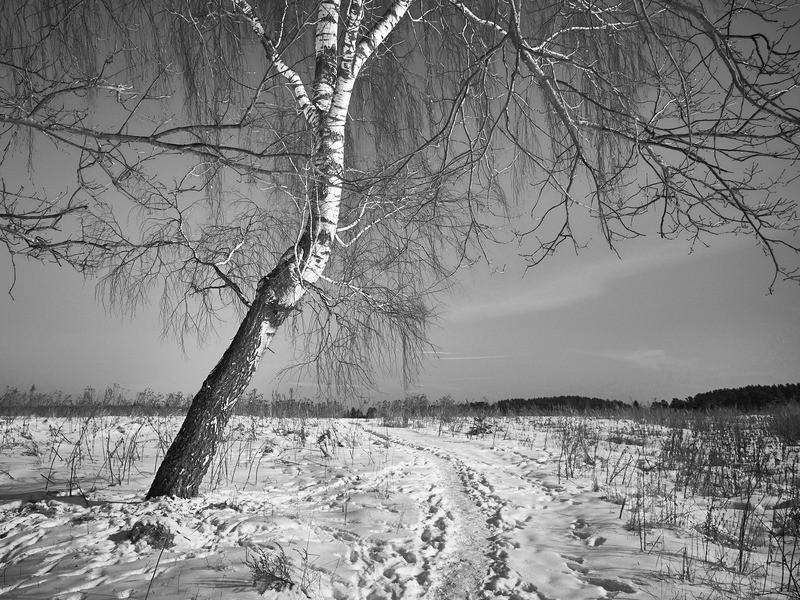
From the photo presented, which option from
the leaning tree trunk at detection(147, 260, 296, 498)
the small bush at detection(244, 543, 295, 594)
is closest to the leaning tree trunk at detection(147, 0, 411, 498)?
the leaning tree trunk at detection(147, 260, 296, 498)

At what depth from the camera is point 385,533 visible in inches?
122

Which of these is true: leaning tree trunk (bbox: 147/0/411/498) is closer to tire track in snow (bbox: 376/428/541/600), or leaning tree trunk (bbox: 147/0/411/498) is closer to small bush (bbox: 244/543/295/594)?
small bush (bbox: 244/543/295/594)

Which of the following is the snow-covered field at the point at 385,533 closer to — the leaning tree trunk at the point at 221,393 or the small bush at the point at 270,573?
the small bush at the point at 270,573

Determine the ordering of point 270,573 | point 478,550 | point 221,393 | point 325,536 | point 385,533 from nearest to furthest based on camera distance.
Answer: point 270,573
point 478,550
point 325,536
point 385,533
point 221,393

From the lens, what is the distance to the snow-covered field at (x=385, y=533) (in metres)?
2.30

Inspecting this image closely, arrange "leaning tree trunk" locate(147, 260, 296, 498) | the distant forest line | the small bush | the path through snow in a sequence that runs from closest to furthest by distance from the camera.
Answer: the small bush → the path through snow → "leaning tree trunk" locate(147, 260, 296, 498) → the distant forest line

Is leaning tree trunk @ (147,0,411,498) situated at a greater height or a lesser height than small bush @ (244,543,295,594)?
greater

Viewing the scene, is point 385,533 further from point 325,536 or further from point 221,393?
point 221,393

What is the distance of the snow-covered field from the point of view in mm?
2303

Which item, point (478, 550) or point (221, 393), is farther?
point (221, 393)

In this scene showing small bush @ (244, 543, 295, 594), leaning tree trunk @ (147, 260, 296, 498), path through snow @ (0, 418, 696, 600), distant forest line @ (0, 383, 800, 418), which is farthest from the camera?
distant forest line @ (0, 383, 800, 418)

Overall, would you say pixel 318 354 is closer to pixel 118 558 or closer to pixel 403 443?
pixel 118 558

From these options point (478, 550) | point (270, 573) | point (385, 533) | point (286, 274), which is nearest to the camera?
point (270, 573)

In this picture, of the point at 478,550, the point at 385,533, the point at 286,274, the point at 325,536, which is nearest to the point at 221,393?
the point at 286,274
